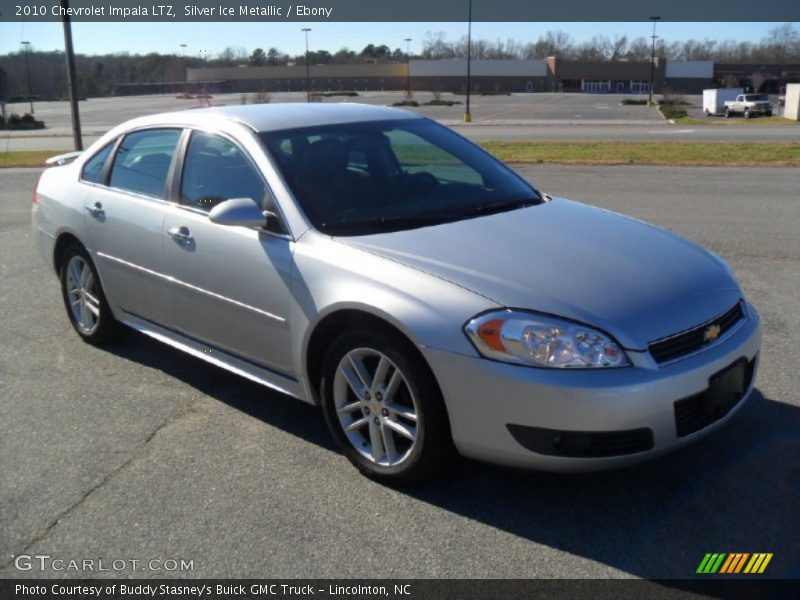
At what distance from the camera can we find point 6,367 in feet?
17.8

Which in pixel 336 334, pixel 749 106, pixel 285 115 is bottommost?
pixel 336 334

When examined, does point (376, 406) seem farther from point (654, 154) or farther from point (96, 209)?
point (654, 154)

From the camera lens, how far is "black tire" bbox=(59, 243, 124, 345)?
18.2 ft

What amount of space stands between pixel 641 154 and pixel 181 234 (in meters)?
16.9

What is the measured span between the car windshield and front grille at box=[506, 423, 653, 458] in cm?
130

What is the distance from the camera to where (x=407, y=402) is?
141 inches

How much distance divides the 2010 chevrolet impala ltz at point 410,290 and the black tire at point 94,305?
0.11 meters

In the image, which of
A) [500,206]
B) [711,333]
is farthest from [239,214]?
[711,333]

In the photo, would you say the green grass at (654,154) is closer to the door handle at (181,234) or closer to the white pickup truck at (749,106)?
the door handle at (181,234)

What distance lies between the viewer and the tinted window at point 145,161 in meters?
4.93

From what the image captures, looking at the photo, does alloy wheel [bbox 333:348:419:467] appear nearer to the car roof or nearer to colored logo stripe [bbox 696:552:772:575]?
colored logo stripe [bbox 696:552:772:575]

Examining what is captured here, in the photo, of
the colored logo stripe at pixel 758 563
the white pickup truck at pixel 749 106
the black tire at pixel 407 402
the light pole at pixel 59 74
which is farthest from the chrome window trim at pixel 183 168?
the white pickup truck at pixel 749 106

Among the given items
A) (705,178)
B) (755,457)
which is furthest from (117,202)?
(705,178)

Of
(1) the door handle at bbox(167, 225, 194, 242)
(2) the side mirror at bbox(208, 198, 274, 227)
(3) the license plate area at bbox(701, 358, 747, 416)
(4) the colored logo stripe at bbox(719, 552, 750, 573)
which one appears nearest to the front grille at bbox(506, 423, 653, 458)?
(3) the license plate area at bbox(701, 358, 747, 416)
